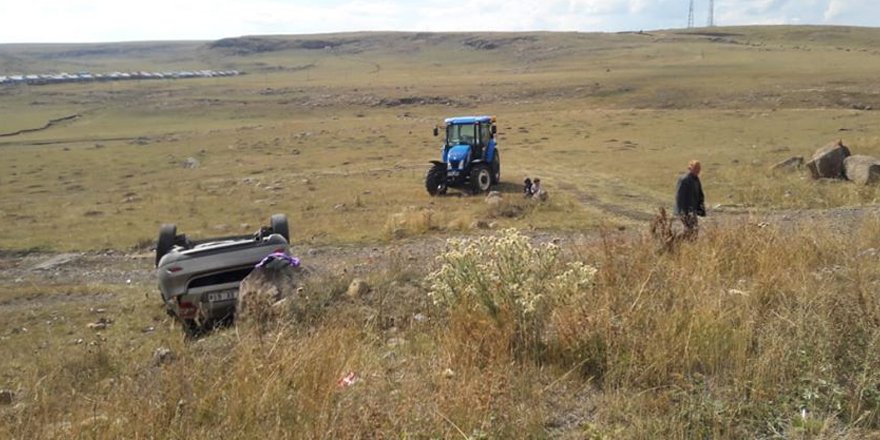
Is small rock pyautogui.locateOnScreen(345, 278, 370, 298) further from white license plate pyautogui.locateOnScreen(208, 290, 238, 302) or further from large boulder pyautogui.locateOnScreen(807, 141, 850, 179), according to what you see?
large boulder pyautogui.locateOnScreen(807, 141, 850, 179)

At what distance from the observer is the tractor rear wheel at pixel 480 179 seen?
23.4 m

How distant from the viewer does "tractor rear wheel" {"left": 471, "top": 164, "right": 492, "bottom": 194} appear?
23.4m

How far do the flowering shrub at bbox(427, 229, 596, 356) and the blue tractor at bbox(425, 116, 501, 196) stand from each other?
1832 centimetres

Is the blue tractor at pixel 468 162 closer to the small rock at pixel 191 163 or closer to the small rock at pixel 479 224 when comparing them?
the small rock at pixel 479 224

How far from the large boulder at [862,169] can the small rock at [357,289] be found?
669 inches

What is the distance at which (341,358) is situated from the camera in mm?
4496

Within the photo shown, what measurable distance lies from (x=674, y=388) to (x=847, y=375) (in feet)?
3.10

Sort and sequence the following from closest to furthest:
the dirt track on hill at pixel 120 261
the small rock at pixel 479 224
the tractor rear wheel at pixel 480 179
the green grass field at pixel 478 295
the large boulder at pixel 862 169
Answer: the green grass field at pixel 478 295 < the dirt track on hill at pixel 120 261 < the small rock at pixel 479 224 < the large boulder at pixel 862 169 < the tractor rear wheel at pixel 480 179

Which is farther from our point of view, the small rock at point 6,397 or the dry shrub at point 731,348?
the small rock at point 6,397

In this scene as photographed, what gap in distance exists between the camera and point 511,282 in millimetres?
4926

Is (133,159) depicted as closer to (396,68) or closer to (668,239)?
(668,239)

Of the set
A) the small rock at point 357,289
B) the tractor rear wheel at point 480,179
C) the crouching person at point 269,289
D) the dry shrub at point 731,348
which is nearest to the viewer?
the dry shrub at point 731,348

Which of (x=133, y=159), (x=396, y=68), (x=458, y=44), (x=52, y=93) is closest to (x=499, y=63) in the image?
(x=396, y=68)

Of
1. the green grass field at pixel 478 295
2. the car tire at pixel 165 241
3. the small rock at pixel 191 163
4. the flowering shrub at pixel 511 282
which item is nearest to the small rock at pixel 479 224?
the green grass field at pixel 478 295
